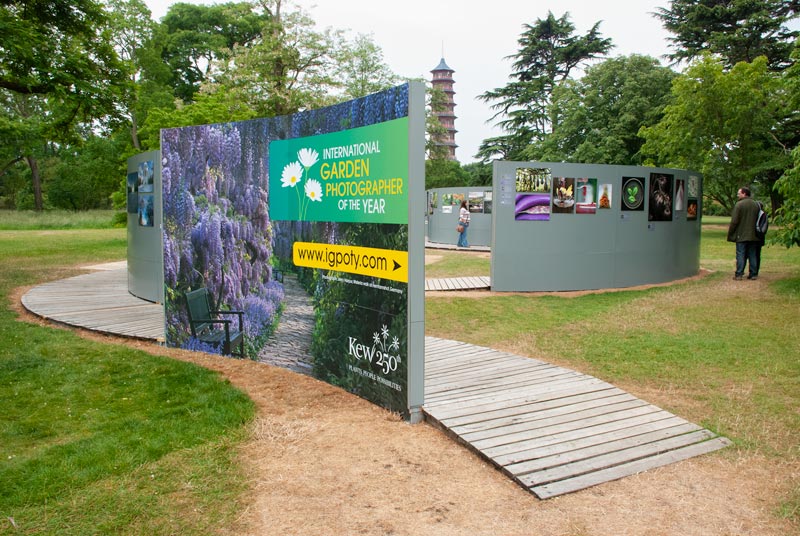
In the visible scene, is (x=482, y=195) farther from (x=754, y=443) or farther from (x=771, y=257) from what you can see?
(x=754, y=443)

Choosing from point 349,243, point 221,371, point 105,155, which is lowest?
point 221,371

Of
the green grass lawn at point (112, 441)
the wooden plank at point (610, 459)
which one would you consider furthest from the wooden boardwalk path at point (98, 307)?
the wooden plank at point (610, 459)

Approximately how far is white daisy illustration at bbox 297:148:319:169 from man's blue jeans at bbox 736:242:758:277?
36.1 ft

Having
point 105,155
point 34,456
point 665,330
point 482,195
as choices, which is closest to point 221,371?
point 34,456

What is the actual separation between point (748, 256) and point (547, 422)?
1101 centimetres

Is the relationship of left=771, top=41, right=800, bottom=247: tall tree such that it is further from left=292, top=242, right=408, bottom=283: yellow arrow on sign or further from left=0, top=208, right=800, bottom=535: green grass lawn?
left=292, top=242, right=408, bottom=283: yellow arrow on sign

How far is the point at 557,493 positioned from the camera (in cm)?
373

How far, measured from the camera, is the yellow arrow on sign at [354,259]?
4789 millimetres

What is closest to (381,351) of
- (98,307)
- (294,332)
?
(294,332)

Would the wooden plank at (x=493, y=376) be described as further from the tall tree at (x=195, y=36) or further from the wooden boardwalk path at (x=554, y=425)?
the tall tree at (x=195, y=36)

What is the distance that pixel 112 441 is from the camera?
4.46m

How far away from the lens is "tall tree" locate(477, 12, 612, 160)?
4819 cm

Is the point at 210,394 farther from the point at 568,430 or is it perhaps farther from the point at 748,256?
the point at 748,256

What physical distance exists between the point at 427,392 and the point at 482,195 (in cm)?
2007
